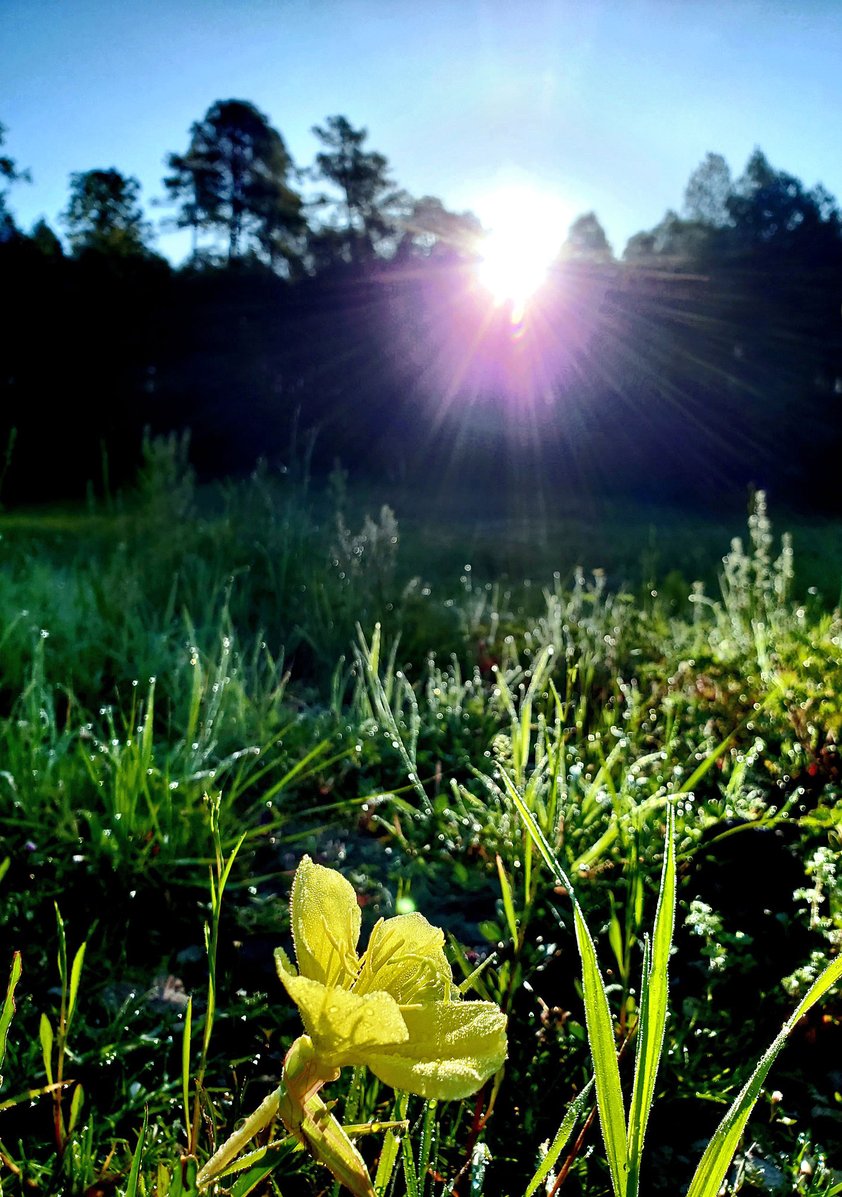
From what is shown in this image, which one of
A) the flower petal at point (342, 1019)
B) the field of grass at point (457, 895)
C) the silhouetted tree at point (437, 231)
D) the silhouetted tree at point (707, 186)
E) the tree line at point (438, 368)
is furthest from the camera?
the silhouetted tree at point (707, 186)

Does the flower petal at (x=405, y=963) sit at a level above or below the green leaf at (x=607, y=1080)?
above

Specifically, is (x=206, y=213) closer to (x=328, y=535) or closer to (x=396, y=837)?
(x=328, y=535)

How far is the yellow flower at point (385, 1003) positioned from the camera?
0.37 metres

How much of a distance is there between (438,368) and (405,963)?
11795 mm

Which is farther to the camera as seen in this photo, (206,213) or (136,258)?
(206,213)

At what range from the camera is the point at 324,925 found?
1.44 feet

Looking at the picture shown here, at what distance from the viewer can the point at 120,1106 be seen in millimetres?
1087

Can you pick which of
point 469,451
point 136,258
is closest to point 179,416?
point 136,258

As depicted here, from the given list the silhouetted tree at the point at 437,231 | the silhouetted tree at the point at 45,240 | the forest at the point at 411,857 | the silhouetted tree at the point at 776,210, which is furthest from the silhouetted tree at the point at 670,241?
the silhouetted tree at the point at 45,240

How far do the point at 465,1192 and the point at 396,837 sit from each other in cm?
98

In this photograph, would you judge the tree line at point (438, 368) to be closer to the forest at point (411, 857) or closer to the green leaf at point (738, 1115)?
the forest at point (411, 857)

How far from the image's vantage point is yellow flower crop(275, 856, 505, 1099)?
0.37m

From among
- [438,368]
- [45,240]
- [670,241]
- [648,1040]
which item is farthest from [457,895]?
[670,241]

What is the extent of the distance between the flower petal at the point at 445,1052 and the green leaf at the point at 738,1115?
114 millimetres
